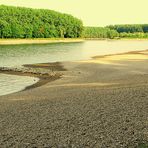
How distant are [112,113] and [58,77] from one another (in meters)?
23.5

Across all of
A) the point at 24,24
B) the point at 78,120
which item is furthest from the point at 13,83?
the point at 24,24

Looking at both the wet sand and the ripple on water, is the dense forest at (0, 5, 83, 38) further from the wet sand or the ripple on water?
the wet sand

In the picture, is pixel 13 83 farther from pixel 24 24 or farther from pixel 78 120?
pixel 24 24

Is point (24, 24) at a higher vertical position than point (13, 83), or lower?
higher

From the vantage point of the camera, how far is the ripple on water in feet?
108

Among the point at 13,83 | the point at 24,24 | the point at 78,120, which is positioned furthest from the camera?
the point at 24,24

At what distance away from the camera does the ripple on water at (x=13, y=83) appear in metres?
32.8

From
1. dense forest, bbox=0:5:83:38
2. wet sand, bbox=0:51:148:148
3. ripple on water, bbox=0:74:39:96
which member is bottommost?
ripple on water, bbox=0:74:39:96

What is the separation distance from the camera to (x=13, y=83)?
3722 centimetres

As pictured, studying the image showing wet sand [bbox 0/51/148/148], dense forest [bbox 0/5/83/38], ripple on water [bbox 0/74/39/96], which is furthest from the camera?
dense forest [bbox 0/5/83/38]

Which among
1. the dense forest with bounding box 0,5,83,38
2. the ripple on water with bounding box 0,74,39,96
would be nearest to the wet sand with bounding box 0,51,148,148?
the ripple on water with bounding box 0,74,39,96

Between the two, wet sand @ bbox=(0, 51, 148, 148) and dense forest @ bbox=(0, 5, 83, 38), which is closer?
wet sand @ bbox=(0, 51, 148, 148)

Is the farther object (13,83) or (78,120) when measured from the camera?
(13,83)

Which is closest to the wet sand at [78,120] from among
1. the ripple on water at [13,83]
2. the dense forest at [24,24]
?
the ripple on water at [13,83]
